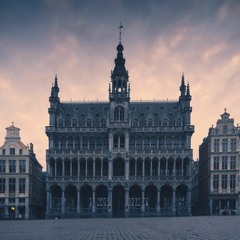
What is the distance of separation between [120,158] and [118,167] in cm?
276

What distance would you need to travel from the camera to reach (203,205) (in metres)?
105

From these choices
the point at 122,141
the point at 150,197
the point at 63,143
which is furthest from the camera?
the point at 63,143

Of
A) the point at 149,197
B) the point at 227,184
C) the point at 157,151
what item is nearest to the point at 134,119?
the point at 157,151

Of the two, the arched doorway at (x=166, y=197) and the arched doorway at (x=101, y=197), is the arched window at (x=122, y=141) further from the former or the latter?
the arched doorway at (x=166, y=197)

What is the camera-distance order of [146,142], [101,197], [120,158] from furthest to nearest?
[146,142]
[101,197]
[120,158]

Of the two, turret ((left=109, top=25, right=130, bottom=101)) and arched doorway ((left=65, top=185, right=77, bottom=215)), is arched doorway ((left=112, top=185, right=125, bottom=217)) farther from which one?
turret ((left=109, top=25, right=130, bottom=101))

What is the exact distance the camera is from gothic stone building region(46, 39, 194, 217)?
95312mm

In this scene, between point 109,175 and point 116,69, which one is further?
point 116,69

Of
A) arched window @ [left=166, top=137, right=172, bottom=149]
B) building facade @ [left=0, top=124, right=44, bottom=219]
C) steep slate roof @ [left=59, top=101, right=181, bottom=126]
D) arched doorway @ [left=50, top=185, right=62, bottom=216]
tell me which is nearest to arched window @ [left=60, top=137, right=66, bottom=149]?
steep slate roof @ [left=59, top=101, right=181, bottom=126]

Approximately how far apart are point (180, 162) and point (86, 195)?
75.8 ft

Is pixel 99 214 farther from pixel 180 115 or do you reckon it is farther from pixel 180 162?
pixel 180 115

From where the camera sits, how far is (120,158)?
320ft

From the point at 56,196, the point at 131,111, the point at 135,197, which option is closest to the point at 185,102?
the point at 131,111

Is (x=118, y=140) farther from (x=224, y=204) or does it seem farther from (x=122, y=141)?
(x=224, y=204)
